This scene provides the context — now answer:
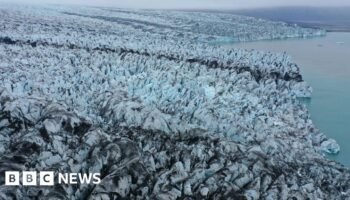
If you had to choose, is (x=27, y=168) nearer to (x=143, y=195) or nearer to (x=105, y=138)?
(x=105, y=138)

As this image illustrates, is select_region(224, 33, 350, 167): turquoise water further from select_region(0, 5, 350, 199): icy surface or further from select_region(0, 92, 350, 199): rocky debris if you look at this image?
select_region(0, 92, 350, 199): rocky debris

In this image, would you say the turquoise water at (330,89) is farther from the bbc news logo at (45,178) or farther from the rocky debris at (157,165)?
the bbc news logo at (45,178)

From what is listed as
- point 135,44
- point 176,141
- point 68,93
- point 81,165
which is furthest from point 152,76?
point 135,44

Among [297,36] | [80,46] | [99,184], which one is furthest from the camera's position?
[297,36]

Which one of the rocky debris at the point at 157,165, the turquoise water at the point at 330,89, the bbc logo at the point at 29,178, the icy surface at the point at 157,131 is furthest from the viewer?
the turquoise water at the point at 330,89

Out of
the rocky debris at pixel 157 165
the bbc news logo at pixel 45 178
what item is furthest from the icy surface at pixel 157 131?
the bbc news logo at pixel 45 178

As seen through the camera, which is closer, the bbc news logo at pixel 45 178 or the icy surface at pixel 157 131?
the bbc news logo at pixel 45 178

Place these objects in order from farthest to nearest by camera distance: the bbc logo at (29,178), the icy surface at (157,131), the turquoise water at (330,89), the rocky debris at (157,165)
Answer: the turquoise water at (330,89) → the icy surface at (157,131) → the rocky debris at (157,165) → the bbc logo at (29,178)

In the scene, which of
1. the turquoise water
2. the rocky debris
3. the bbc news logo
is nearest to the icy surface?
the rocky debris
